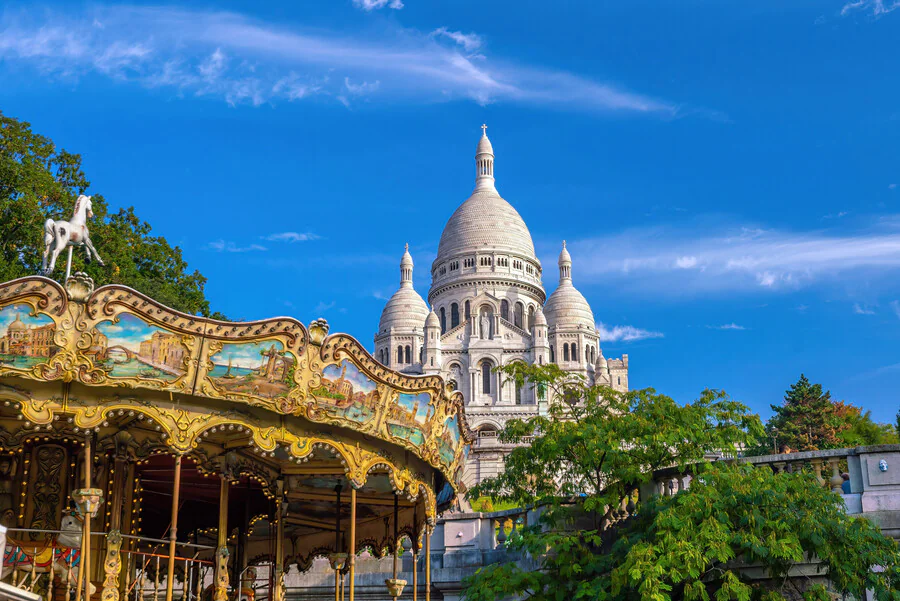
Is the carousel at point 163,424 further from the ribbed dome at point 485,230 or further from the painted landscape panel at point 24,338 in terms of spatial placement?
the ribbed dome at point 485,230

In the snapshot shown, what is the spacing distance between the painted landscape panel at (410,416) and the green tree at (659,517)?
230 centimetres

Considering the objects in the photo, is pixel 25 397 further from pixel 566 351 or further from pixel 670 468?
pixel 566 351

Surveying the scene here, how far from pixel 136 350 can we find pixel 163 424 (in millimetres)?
973

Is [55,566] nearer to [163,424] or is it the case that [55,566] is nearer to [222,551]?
[222,551]

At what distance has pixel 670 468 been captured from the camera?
15.5m

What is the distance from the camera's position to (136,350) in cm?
1218

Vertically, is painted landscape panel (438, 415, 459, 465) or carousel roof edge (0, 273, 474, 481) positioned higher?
carousel roof edge (0, 273, 474, 481)

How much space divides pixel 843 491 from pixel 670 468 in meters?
2.42

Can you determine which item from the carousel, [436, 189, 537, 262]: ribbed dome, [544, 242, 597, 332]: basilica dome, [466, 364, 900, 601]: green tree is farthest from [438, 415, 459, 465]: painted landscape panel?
[436, 189, 537, 262]: ribbed dome

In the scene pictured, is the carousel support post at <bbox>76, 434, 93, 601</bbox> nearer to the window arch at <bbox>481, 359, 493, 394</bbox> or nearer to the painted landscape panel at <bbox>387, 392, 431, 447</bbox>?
the painted landscape panel at <bbox>387, 392, 431, 447</bbox>

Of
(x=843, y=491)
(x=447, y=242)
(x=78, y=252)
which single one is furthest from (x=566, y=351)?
(x=843, y=491)

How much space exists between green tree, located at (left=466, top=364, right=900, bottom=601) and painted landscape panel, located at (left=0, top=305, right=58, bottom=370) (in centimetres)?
701

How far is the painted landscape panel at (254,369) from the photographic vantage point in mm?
12578

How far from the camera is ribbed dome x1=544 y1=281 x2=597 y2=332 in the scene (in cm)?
8450
